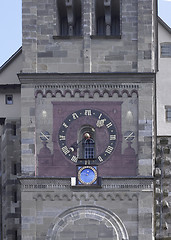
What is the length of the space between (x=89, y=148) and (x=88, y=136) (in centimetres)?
65

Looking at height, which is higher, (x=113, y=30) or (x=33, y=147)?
(x=113, y=30)

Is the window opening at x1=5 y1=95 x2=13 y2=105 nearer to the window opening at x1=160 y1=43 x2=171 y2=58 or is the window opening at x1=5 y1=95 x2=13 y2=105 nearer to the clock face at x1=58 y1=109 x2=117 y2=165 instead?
the clock face at x1=58 y1=109 x2=117 y2=165

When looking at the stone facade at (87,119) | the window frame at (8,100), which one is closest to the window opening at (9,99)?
the window frame at (8,100)

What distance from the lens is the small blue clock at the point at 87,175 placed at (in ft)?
180

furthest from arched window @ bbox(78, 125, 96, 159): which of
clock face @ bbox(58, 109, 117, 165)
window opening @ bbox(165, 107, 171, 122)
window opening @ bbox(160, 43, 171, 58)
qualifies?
window opening @ bbox(160, 43, 171, 58)

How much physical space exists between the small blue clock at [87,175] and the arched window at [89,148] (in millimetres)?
734

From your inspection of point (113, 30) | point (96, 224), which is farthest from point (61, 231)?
point (113, 30)

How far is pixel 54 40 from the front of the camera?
2218 inches

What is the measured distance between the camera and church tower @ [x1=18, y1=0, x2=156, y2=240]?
2157 inches

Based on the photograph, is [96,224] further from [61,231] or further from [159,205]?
[159,205]

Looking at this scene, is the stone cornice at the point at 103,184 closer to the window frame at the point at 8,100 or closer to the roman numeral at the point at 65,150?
the roman numeral at the point at 65,150

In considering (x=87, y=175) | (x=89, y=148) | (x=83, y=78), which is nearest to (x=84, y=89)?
(x=83, y=78)

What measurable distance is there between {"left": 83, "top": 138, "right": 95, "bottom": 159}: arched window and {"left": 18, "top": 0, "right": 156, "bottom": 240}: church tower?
1.7 inches

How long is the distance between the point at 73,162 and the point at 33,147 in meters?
1.88
